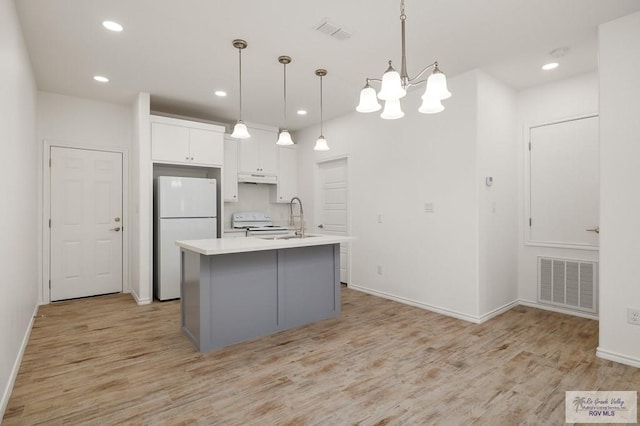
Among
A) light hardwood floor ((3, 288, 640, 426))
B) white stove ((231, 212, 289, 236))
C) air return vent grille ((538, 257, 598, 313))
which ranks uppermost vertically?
white stove ((231, 212, 289, 236))

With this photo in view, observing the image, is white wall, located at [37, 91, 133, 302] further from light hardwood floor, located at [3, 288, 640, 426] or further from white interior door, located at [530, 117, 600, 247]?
white interior door, located at [530, 117, 600, 247]

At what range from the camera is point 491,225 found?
145 inches

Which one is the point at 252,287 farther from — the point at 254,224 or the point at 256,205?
the point at 256,205

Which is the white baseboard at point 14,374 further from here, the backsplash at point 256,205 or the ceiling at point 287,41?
the backsplash at point 256,205

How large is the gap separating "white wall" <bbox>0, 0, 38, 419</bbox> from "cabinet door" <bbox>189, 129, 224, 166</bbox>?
1.74 m

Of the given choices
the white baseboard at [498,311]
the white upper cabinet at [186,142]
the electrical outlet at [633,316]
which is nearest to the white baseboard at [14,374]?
the white upper cabinet at [186,142]

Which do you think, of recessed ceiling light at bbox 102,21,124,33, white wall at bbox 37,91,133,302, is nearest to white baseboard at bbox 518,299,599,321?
recessed ceiling light at bbox 102,21,124,33

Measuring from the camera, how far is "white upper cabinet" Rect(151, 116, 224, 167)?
4379mm

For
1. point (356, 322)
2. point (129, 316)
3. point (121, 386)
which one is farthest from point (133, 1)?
point (356, 322)

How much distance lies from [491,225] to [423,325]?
1.33 meters

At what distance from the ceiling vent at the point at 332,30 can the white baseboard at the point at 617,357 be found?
3.30 m

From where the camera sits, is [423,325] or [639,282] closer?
[639,282]

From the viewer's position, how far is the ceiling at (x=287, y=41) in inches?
97.0

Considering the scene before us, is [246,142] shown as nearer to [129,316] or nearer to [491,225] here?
[129,316]
